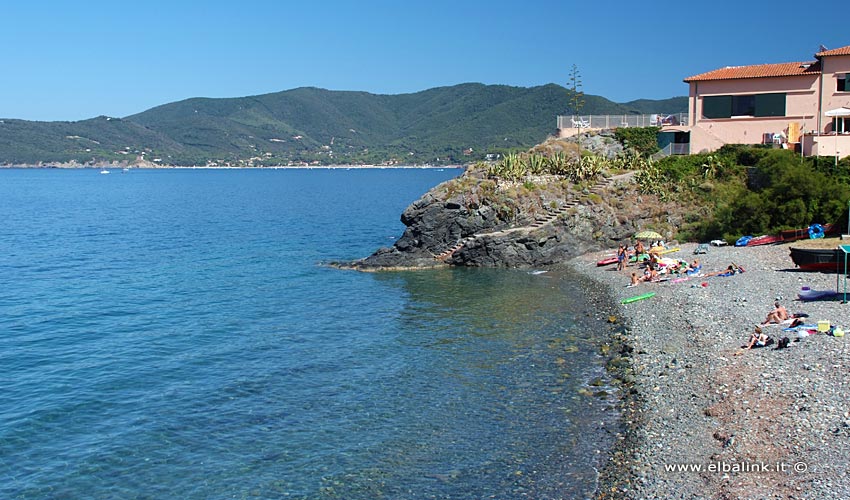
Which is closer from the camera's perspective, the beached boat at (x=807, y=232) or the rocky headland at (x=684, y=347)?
the rocky headland at (x=684, y=347)

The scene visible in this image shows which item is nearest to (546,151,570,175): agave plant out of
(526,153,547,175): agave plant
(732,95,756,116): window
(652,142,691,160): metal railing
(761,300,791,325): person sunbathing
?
(526,153,547,175): agave plant

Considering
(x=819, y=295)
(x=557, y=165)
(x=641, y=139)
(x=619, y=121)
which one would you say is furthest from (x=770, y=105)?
(x=819, y=295)

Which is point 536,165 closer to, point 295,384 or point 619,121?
point 619,121

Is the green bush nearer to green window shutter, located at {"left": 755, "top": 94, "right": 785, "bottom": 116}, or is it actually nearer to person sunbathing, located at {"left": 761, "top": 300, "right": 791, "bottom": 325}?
green window shutter, located at {"left": 755, "top": 94, "right": 785, "bottom": 116}

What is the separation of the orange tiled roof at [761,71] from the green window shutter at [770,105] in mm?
1493

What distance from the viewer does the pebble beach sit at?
14609mm

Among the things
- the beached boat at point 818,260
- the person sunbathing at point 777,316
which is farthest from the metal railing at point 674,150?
the person sunbathing at point 777,316

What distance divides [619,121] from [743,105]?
9791mm

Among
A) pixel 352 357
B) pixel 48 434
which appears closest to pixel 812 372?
pixel 352 357

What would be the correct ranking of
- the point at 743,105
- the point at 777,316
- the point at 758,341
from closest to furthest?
the point at 758,341 < the point at 777,316 < the point at 743,105

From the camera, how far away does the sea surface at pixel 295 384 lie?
1694cm

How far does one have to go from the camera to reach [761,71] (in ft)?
170

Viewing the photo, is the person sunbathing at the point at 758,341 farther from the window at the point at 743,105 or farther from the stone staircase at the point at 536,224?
the window at the point at 743,105

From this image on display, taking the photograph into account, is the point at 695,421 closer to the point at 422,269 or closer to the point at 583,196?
the point at 422,269
